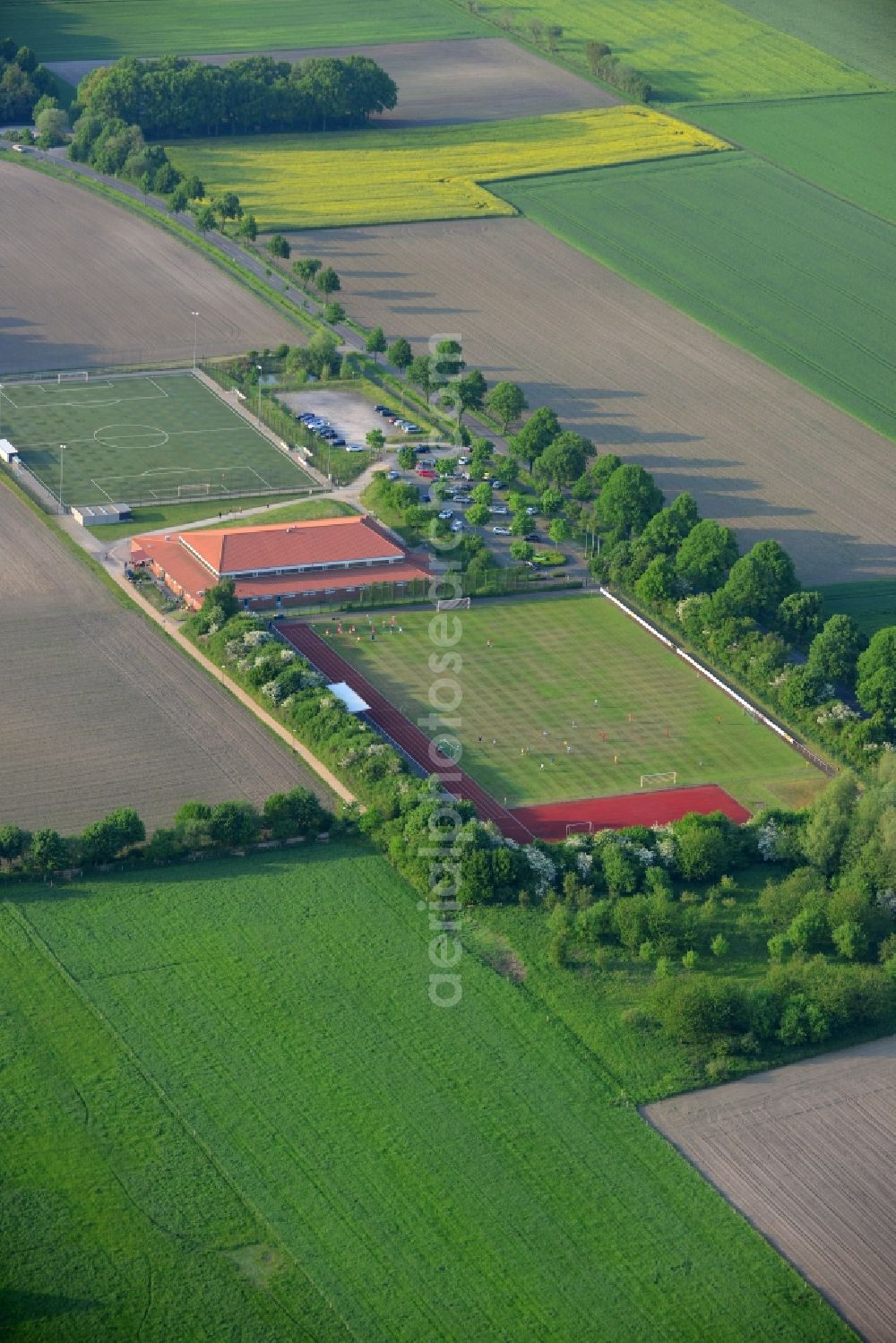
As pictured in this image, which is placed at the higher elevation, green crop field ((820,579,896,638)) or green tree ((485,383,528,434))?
green tree ((485,383,528,434))

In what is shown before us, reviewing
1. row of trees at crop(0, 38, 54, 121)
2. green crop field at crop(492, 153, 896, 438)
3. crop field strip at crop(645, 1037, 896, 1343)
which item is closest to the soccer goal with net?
crop field strip at crop(645, 1037, 896, 1343)

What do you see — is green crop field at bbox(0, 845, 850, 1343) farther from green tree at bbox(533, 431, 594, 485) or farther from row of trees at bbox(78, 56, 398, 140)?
row of trees at bbox(78, 56, 398, 140)

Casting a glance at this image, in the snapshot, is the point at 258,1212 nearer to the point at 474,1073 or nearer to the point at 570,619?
the point at 474,1073

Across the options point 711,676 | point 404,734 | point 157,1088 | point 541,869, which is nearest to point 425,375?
point 711,676

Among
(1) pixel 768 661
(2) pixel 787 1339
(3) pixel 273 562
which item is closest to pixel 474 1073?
(2) pixel 787 1339

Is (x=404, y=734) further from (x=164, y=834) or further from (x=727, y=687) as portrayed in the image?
(x=727, y=687)

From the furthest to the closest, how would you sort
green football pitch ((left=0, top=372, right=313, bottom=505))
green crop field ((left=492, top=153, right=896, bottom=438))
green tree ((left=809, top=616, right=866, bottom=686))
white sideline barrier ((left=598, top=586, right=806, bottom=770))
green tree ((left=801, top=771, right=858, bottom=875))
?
green crop field ((left=492, top=153, right=896, bottom=438))
green football pitch ((left=0, top=372, right=313, bottom=505))
green tree ((left=809, top=616, right=866, bottom=686))
white sideline barrier ((left=598, top=586, right=806, bottom=770))
green tree ((left=801, top=771, right=858, bottom=875))
